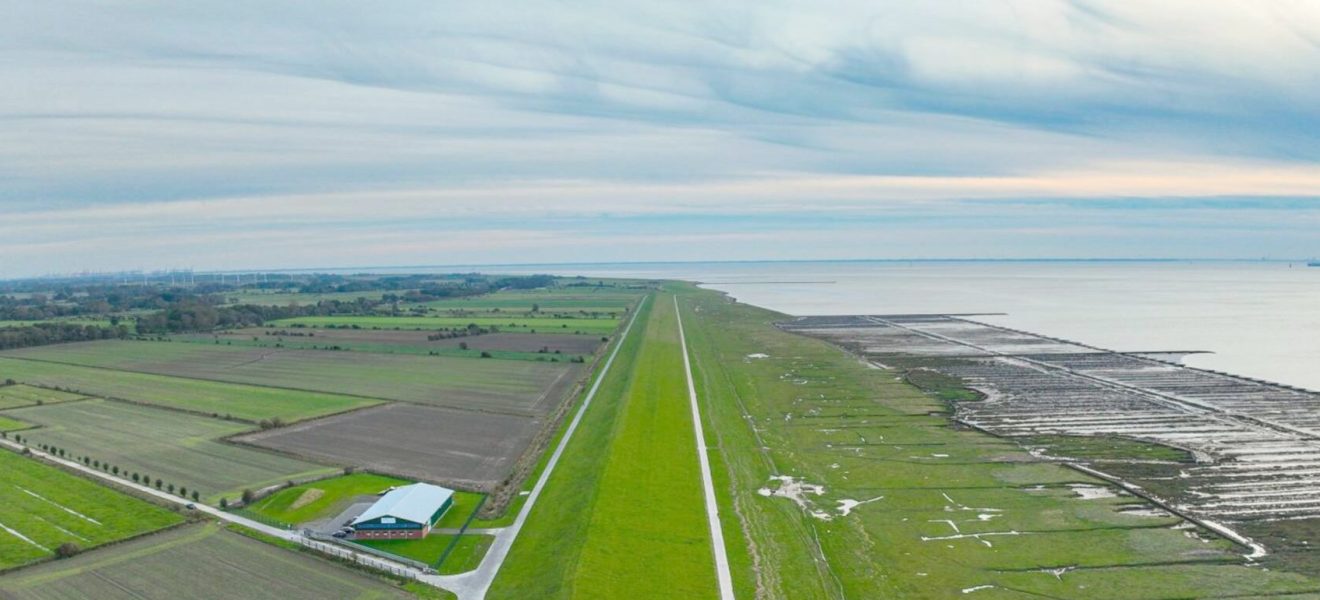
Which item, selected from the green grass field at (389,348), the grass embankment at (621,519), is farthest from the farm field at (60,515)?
the green grass field at (389,348)

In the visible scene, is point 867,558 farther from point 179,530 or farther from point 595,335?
point 595,335

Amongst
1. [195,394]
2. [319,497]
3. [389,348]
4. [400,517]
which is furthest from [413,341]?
[400,517]

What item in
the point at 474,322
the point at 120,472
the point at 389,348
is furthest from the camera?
the point at 474,322

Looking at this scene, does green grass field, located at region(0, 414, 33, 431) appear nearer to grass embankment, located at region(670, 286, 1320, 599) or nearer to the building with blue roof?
the building with blue roof

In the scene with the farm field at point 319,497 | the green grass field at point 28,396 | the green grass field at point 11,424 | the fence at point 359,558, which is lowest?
the fence at point 359,558

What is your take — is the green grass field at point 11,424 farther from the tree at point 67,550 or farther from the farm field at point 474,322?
the farm field at point 474,322

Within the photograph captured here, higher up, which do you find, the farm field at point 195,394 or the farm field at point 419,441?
the farm field at point 195,394

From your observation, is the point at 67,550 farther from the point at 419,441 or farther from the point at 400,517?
the point at 419,441
